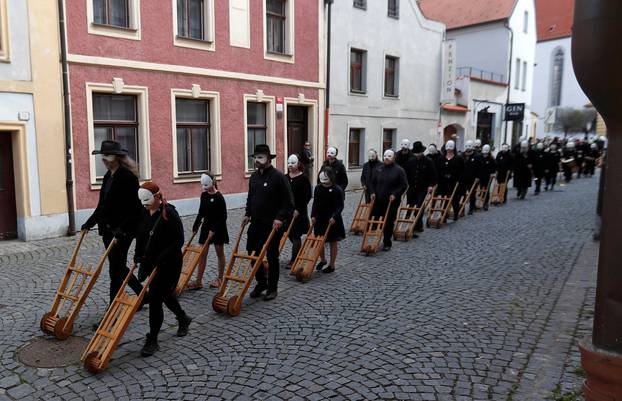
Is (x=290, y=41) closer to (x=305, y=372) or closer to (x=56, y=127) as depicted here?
(x=56, y=127)

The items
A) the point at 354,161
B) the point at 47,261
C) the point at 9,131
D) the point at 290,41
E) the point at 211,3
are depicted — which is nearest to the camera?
the point at 47,261

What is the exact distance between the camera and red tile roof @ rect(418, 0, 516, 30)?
3046cm

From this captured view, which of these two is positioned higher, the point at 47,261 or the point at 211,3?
the point at 211,3

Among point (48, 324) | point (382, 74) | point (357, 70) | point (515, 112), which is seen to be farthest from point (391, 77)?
point (48, 324)

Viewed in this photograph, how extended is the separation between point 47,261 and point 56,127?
3.11m

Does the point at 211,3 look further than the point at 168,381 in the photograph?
Yes

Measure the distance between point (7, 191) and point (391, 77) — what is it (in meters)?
14.9

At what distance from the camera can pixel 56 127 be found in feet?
33.4

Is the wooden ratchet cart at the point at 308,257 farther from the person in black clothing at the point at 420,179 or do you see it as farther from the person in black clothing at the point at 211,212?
the person in black clothing at the point at 420,179

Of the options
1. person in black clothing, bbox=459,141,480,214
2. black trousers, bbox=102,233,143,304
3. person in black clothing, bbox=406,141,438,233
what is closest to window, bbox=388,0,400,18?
person in black clothing, bbox=459,141,480,214

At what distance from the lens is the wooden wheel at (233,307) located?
19.1 feet

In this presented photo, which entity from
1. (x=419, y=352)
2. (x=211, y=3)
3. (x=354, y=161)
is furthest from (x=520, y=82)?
(x=419, y=352)

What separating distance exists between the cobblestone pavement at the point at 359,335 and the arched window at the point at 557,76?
5797 centimetres

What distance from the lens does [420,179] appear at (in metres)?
10.9
